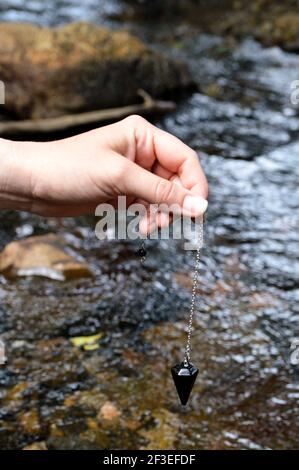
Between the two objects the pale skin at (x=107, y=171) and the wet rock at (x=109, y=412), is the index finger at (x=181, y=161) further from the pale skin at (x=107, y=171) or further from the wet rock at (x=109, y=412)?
the wet rock at (x=109, y=412)

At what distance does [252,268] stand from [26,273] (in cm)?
151

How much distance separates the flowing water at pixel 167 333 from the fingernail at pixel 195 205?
1.45m

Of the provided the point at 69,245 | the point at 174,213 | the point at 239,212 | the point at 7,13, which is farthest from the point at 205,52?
the point at 174,213

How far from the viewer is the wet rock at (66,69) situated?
6641 mm

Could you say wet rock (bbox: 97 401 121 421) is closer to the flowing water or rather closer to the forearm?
the flowing water

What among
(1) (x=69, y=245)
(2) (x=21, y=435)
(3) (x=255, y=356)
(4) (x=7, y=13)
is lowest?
(2) (x=21, y=435)

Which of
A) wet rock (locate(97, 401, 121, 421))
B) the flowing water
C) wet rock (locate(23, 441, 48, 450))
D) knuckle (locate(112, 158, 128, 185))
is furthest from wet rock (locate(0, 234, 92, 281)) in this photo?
knuckle (locate(112, 158, 128, 185))

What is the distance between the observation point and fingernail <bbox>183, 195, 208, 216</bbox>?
2045mm

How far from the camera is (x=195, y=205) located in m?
2.06

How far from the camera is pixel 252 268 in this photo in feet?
15.0

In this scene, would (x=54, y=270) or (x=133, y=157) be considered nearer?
(x=133, y=157)

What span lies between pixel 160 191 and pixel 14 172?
0.55 metres

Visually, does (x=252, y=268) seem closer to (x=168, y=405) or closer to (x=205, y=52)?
(x=168, y=405)

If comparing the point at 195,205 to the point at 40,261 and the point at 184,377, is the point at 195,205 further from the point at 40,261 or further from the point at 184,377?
the point at 40,261
